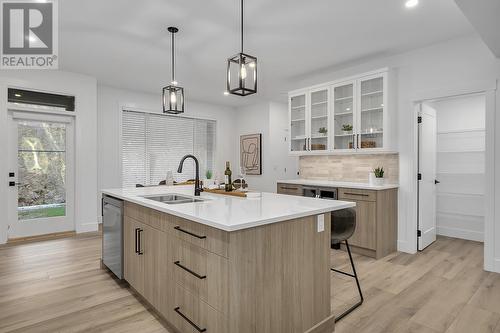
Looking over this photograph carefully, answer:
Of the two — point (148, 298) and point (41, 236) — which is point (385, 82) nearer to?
point (148, 298)

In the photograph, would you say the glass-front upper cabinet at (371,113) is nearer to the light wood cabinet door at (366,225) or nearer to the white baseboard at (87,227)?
the light wood cabinet door at (366,225)

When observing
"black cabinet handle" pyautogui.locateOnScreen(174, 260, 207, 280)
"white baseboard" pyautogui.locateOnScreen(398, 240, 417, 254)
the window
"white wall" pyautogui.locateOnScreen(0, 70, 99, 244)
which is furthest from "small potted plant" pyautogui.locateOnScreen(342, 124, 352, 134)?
"white wall" pyautogui.locateOnScreen(0, 70, 99, 244)

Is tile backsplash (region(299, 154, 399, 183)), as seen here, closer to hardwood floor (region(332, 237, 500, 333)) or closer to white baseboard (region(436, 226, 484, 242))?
hardwood floor (region(332, 237, 500, 333))

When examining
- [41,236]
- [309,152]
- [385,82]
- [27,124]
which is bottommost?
[41,236]

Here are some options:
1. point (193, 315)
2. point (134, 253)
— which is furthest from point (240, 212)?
point (134, 253)

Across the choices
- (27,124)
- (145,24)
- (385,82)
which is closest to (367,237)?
(385,82)

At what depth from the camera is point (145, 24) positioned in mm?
3205

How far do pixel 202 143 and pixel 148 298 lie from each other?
5.22 meters

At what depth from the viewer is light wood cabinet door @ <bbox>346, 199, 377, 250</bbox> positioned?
3752 millimetres

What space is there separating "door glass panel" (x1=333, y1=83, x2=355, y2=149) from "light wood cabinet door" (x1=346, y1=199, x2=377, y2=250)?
956 mm

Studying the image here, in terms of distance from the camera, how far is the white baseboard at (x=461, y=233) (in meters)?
4.48

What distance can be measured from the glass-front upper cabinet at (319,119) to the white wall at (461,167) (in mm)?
1780

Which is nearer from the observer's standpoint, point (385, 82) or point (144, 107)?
point (385, 82)

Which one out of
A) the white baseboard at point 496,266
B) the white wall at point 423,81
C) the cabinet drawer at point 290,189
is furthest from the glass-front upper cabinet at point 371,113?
the white baseboard at point 496,266
